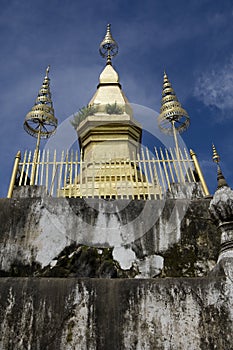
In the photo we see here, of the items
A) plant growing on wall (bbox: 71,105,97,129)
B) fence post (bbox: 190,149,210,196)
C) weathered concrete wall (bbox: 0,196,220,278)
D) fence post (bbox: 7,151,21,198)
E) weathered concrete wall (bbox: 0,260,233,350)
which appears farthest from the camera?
plant growing on wall (bbox: 71,105,97,129)

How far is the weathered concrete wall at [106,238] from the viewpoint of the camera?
432cm

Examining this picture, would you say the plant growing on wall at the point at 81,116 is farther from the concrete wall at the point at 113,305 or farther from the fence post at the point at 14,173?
the concrete wall at the point at 113,305

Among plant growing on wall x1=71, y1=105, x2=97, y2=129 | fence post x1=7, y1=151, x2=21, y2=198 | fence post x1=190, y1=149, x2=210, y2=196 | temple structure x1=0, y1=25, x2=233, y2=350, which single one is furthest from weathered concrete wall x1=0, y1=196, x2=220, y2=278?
plant growing on wall x1=71, y1=105, x2=97, y2=129

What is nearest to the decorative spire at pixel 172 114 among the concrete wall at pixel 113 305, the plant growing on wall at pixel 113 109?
the plant growing on wall at pixel 113 109

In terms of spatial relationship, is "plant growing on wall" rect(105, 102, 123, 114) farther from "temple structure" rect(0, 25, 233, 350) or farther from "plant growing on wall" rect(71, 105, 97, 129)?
"temple structure" rect(0, 25, 233, 350)

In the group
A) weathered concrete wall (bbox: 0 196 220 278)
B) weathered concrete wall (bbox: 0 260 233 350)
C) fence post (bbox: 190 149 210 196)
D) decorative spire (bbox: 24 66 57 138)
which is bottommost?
weathered concrete wall (bbox: 0 260 233 350)

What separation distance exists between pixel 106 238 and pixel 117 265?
42 centimetres

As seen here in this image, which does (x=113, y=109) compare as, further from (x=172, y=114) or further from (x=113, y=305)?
(x=113, y=305)

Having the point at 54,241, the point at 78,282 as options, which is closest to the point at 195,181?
the point at 54,241

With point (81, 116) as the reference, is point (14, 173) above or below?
below

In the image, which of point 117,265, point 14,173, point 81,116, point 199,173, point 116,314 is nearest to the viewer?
point 116,314

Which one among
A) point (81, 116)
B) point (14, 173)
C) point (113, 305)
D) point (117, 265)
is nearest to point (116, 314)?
point (113, 305)

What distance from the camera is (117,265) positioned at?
4355mm

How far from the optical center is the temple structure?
111 inches
